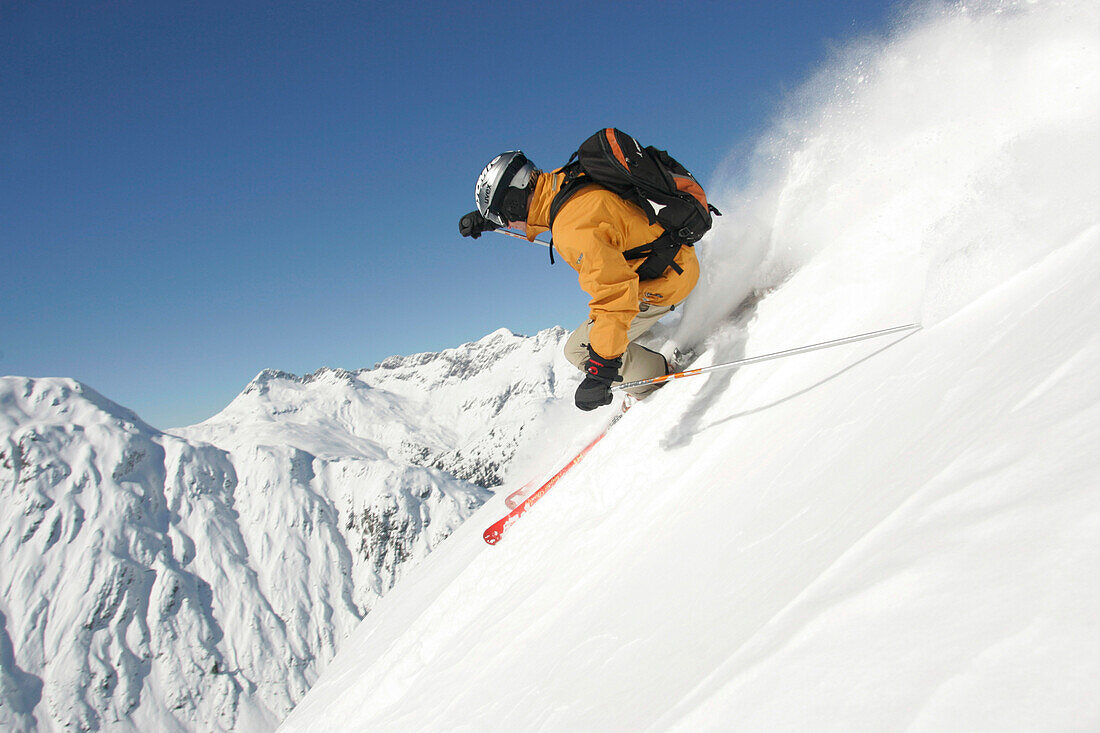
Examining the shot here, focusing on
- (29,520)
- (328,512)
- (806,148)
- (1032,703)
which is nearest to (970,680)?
(1032,703)

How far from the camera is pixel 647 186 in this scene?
4.68 m

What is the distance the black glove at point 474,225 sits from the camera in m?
6.05

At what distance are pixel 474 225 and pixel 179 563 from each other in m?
159

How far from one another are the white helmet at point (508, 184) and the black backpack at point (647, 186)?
0.41m

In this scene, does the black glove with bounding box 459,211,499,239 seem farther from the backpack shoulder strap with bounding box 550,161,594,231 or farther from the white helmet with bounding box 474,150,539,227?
the backpack shoulder strap with bounding box 550,161,594,231

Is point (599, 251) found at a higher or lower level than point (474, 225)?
lower

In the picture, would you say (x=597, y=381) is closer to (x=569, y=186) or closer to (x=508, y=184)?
(x=569, y=186)

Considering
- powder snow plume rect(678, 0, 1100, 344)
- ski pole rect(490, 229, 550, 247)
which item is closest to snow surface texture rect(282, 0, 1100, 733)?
powder snow plume rect(678, 0, 1100, 344)

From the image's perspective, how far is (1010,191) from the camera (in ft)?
10.7

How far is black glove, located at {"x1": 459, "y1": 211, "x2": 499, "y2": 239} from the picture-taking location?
19.9 ft

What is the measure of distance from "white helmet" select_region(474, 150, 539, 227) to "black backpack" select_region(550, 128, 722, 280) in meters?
0.41

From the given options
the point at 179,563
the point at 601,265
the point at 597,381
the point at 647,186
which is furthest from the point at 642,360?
the point at 179,563

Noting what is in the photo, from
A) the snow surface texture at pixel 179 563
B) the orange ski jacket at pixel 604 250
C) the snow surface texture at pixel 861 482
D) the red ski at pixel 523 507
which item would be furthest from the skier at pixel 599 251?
the snow surface texture at pixel 179 563

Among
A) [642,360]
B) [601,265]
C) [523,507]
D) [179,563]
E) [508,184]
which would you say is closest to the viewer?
[601,265]
